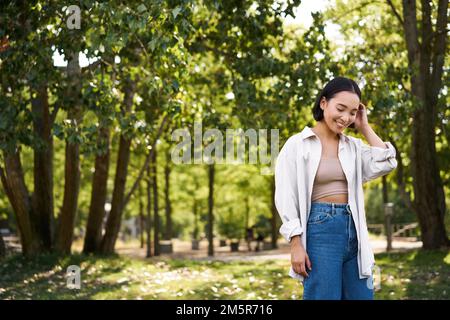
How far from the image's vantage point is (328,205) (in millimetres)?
3787

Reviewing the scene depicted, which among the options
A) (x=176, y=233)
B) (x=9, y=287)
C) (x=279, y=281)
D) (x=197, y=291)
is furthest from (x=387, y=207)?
(x=176, y=233)

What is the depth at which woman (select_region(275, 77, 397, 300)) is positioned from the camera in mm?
3744

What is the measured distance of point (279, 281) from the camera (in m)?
12.7

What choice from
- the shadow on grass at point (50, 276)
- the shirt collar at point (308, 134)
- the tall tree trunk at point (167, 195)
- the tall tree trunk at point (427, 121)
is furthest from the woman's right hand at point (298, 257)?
the tall tree trunk at point (167, 195)

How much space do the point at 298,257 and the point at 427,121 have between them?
14.0 metres

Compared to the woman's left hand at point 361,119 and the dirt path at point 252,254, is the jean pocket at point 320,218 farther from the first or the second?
the dirt path at point 252,254

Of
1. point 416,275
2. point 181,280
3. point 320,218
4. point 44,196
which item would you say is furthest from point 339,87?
point 44,196

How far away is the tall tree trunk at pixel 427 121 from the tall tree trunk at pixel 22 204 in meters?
9.20

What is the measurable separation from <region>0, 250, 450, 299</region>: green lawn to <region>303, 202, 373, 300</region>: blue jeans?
22.9ft

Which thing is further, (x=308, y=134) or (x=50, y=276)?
(x=50, y=276)

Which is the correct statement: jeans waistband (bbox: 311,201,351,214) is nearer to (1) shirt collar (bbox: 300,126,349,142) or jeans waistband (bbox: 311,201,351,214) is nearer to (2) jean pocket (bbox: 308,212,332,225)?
(2) jean pocket (bbox: 308,212,332,225)

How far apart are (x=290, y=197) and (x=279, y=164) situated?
20 cm

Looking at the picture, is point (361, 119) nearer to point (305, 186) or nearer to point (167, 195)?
point (305, 186)
